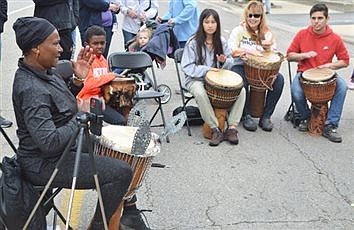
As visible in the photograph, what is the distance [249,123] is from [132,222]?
109 inches

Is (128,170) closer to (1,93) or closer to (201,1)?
(1,93)

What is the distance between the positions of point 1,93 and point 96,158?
15.6 ft

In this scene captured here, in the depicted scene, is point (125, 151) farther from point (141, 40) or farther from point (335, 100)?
point (141, 40)

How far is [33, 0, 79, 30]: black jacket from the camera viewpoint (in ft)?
18.5

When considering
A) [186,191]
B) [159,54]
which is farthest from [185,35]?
[186,191]

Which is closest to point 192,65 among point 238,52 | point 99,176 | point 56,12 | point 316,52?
point 238,52

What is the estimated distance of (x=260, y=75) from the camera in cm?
598

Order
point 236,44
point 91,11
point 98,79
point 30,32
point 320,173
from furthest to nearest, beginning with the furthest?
point 91,11, point 236,44, point 320,173, point 98,79, point 30,32

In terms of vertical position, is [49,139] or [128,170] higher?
[49,139]

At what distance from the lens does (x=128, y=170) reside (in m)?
3.09

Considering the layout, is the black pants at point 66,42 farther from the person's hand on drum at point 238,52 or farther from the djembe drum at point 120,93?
the person's hand on drum at point 238,52

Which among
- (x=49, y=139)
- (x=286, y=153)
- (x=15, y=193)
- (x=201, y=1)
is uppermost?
(x=49, y=139)

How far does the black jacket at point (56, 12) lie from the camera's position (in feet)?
18.5

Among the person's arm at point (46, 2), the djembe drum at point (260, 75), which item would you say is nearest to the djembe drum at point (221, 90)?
the djembe drum at point (260, 75)
